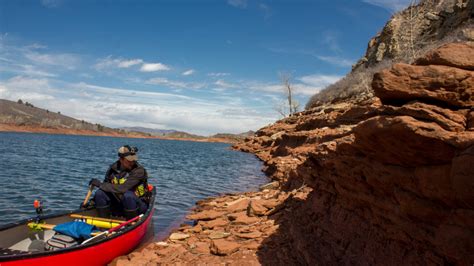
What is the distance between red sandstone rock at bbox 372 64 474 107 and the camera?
14.1 ft

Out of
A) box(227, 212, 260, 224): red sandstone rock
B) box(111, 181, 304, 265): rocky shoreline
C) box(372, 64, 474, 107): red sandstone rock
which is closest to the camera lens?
box(372, 64, 474, 107): red sandstone rock

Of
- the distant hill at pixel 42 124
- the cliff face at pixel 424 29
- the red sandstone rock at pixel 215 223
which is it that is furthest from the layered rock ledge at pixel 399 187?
the distant hill at pixel 42 124

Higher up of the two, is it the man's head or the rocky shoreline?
the man's head

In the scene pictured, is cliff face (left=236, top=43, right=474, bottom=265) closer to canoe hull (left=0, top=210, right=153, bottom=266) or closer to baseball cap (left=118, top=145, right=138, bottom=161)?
canoe hull (left=0, top=210, right=153, bottom=266)

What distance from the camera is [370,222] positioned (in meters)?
5.64

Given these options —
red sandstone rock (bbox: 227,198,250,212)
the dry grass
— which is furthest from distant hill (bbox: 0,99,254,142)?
red sandstone rock (bbox: 227,198,250,212)

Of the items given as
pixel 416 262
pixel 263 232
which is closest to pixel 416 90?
pixel 416 262

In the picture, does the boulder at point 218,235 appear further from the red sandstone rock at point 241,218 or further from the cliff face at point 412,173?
the cliff face at point 412,173

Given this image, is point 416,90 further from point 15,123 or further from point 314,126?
point 15,123

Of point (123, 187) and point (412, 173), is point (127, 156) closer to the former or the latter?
point (123, 187)

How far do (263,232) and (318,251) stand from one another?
7.53ft

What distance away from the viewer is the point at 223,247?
25.7 feet

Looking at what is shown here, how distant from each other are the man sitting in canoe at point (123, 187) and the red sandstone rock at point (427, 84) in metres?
6.97

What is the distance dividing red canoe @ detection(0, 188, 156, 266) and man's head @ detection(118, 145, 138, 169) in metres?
1.54
